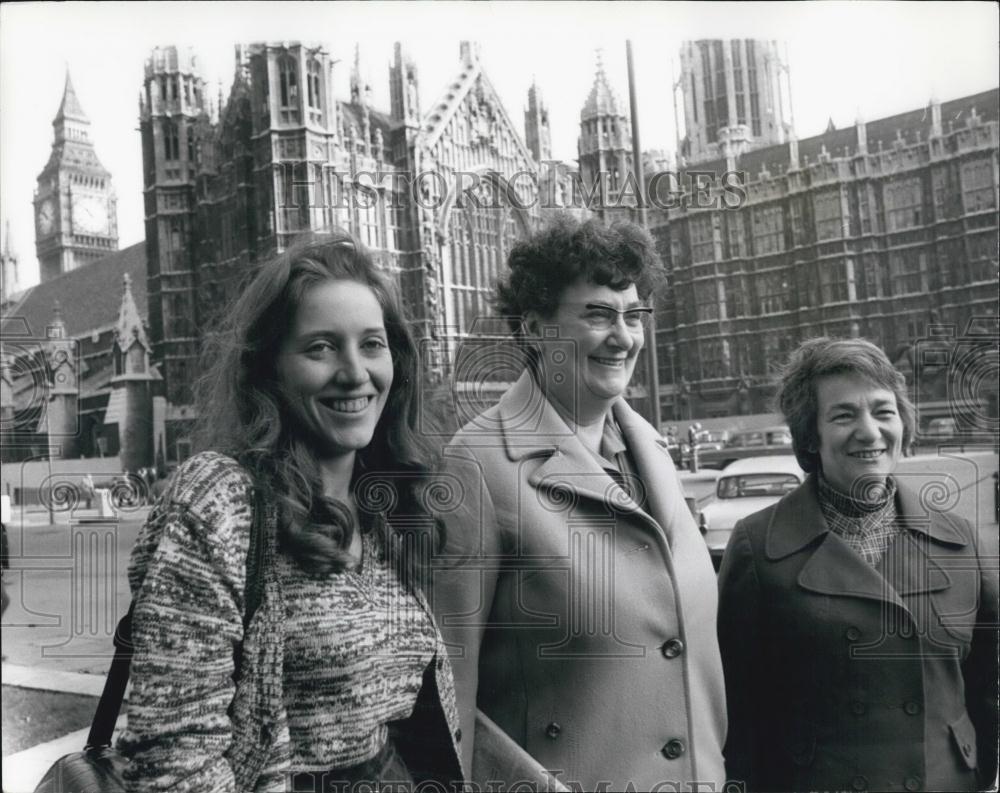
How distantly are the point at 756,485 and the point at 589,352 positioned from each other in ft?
2.50

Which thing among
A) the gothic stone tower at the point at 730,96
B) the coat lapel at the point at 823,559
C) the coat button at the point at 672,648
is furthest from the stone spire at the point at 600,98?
the coat button at the point at 672,648

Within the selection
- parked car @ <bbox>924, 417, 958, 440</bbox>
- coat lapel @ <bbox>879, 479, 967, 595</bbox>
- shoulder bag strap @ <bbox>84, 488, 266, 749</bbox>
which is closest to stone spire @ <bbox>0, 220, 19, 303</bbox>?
shoulder bag strap @ <bbox>84, 488, 266, 749</bbox>

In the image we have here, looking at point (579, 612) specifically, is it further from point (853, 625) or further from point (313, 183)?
point (313, 183)

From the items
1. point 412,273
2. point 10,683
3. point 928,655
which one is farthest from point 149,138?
point 928,655

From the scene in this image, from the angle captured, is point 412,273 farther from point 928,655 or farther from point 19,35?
point 928,655

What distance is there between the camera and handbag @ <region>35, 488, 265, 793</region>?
1387 mm

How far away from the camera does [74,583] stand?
241 centimetres

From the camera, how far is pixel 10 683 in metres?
2.62

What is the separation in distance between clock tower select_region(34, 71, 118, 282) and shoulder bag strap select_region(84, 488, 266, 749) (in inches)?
51.8

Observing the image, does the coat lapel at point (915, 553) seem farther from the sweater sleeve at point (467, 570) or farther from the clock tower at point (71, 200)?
the clock tower at point (71, 200)

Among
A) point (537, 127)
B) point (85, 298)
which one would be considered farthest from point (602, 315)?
point (85, 298)

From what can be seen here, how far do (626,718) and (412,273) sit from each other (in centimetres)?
126

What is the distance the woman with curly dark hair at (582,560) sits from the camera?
189 centimetres

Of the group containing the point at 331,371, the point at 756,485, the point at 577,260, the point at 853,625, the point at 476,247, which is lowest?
the point at 853,625
